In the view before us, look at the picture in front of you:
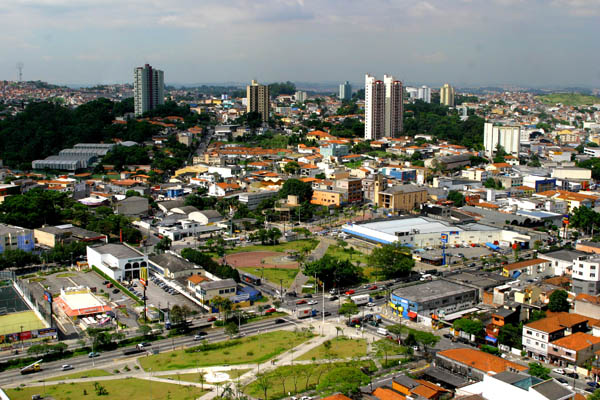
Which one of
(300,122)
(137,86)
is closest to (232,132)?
(300,122)

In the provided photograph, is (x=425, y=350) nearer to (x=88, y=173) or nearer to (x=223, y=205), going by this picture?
(x=223, y=205)

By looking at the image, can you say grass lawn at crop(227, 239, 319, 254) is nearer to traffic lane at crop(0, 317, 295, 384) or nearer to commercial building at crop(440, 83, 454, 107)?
traffic lane at crop(0, 317, 295, 384)

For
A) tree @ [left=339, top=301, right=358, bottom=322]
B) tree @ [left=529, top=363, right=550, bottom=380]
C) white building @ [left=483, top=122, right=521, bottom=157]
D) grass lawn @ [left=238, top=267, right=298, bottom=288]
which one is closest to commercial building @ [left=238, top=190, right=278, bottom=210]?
grass lawn @ [left=238, top=267, right=298, bottom=288]

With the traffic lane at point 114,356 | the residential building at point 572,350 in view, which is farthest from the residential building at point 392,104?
the residential building at point 572,350

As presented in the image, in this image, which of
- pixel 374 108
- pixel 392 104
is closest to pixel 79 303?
pixel 374 108

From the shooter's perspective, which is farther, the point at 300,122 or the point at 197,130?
the point at 300,122
